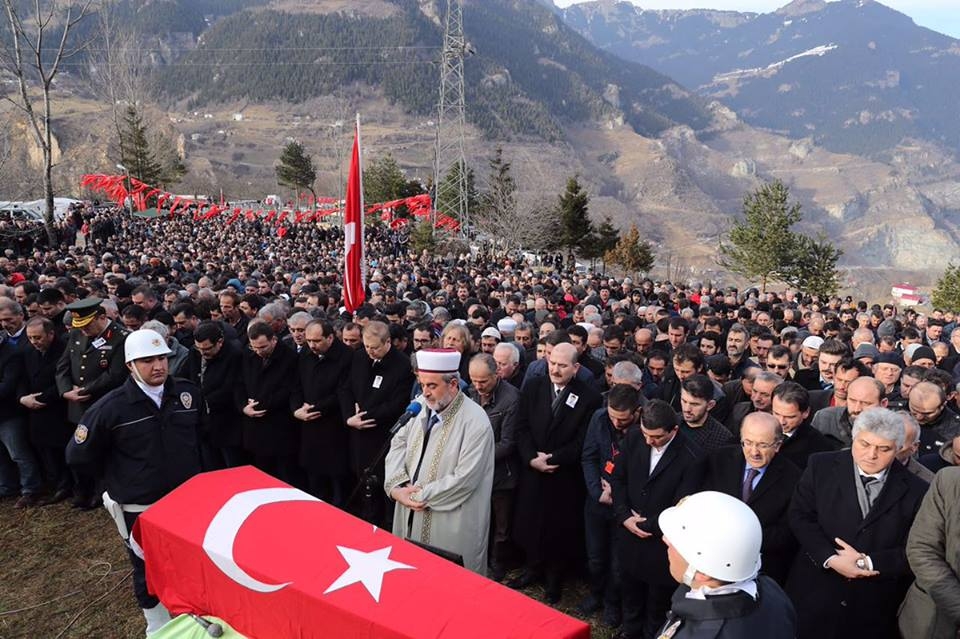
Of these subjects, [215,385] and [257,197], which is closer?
[215,385]

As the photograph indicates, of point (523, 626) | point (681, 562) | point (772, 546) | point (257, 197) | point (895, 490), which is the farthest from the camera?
point (257, 197)

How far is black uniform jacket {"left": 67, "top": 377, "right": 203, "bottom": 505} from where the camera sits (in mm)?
4141

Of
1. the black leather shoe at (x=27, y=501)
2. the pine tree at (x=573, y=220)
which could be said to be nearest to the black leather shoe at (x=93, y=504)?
the black leather shoe at (x=27, y=501)

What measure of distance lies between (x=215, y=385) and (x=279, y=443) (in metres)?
0.78

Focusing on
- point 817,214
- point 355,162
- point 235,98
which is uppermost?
point 235,98

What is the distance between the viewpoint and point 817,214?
6639 inches

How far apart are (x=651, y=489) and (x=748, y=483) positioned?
57cm

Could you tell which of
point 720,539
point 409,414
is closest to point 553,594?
point 409,414

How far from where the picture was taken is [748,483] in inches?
158

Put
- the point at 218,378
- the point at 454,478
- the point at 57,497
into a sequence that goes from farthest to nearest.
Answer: the point at 57,497 → the point at 218,378 → the point at 454,478

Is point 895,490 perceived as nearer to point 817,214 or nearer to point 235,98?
point 235,98

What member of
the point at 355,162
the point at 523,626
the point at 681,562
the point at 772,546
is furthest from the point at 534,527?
the point at 355,162

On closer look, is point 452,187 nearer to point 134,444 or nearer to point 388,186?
point 388,186

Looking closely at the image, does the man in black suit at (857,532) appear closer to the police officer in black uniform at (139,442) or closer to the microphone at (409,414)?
the microphone at (409,414)
